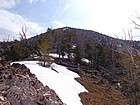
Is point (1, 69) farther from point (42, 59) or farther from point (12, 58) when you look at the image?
point (12, 58)

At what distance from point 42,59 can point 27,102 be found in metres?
30.2

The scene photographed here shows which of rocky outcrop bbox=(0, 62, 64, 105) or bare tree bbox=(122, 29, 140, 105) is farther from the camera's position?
rocky outcrop bbox=(0, 62, 64, 105)

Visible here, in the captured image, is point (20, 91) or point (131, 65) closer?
point (20, 91)

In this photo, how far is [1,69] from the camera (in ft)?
73.3

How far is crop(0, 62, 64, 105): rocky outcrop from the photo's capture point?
17.3 m

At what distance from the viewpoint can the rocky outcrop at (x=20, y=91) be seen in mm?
17312

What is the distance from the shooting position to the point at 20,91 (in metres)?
18.1

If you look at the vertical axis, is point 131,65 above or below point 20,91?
above

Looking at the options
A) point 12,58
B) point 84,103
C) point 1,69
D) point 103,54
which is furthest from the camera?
point 103,54

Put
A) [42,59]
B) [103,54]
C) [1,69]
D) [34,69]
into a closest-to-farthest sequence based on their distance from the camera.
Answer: [1,69] < [34,69] < [42,59] < [103,54]

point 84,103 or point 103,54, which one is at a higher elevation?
point 103,54

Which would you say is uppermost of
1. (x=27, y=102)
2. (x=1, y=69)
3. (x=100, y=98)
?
(x=1, y=69)

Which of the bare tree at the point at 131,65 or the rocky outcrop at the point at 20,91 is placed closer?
the bare tree at the point at 131,65

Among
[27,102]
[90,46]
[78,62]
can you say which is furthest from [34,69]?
[90,46]
